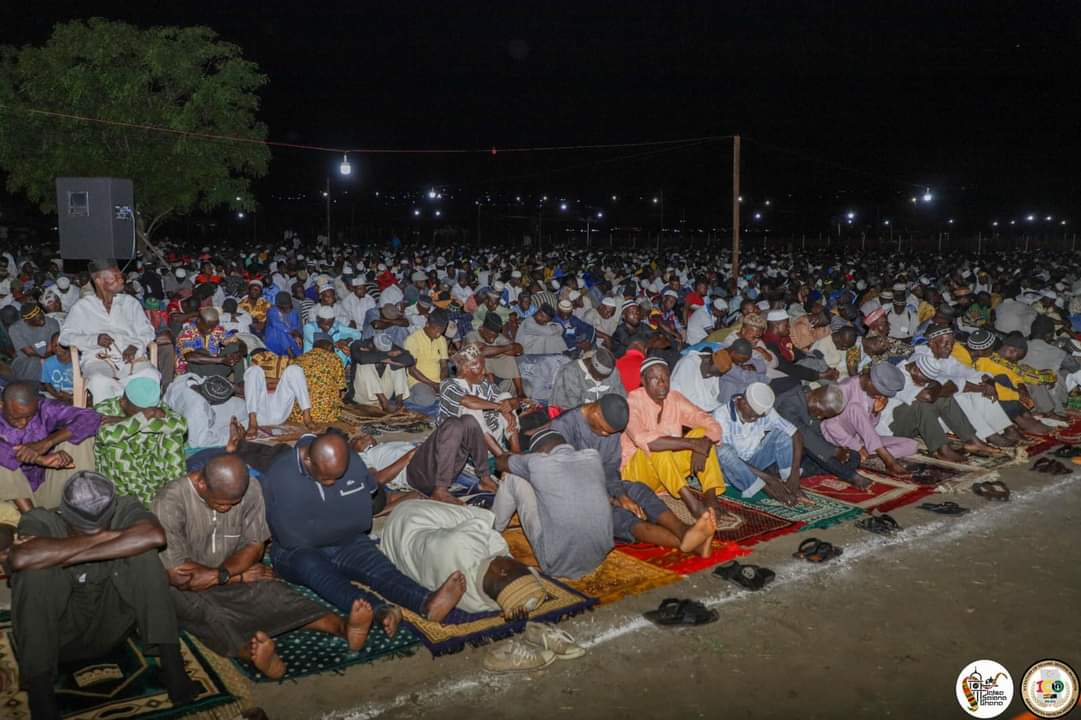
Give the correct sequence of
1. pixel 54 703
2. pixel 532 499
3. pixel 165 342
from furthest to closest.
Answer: pixel 165 342, pixel 532 499, pixel 54 703

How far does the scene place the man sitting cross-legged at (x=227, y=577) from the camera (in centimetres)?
373

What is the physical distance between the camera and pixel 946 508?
19.4 ft

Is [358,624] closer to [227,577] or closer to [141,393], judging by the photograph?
[227,577]

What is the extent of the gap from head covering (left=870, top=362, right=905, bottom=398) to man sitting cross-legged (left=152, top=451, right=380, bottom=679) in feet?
15.4

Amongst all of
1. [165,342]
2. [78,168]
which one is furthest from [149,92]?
[165,342]

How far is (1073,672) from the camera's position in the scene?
3.77 m

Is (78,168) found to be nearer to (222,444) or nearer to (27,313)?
(27,313)

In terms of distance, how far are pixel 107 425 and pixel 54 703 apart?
6.28 feet

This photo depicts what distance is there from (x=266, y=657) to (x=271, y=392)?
4.33 metres

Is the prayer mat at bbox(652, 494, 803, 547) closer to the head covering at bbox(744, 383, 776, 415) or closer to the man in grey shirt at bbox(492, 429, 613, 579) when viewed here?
the head covering at bbox(744, 383, 776, 415)

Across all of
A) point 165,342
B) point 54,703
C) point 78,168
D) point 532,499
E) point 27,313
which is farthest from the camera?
point 78,168

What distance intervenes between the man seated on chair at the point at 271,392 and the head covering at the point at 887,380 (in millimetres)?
5012

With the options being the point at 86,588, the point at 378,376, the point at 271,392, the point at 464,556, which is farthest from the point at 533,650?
the point at 378,376

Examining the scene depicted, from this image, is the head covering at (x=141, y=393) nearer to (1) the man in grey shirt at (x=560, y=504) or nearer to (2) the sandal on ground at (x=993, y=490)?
(1) the man in grey shirt at (x=560, y=504)
